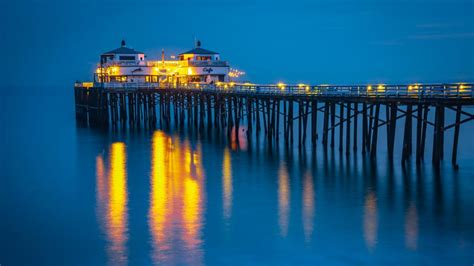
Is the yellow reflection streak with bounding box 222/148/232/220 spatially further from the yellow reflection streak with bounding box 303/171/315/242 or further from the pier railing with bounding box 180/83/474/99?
the pier railing with bounding box 180/83/474/99

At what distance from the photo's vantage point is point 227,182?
34500 millimetres

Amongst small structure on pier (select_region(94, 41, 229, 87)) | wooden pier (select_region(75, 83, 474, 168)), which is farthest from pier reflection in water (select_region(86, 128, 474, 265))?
small structure on pier (select_region(94, 41, 229, 87))

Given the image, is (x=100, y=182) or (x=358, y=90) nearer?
(x=100, y=182)

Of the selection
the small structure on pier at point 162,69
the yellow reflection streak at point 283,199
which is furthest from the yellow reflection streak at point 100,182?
the small structure on pier at point 162,69

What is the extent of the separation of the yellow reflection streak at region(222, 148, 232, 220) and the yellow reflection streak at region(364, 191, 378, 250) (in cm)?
521

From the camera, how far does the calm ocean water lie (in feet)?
74.2

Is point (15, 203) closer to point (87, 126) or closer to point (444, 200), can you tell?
point (444, 200)

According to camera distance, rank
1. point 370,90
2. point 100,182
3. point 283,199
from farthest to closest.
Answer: point 370,90, point 100,182, point 283,199

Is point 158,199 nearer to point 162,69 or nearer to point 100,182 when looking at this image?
point 100,182

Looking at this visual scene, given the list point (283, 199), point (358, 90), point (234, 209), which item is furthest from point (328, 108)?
point (234, 209)

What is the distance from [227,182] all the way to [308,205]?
6627 millimetres

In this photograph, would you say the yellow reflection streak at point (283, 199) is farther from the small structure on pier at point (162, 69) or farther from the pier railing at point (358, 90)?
the small structure on pier at point (162, 69)

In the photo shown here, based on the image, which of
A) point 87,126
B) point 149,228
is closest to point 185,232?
point 149,228

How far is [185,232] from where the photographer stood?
24906 millimetres
